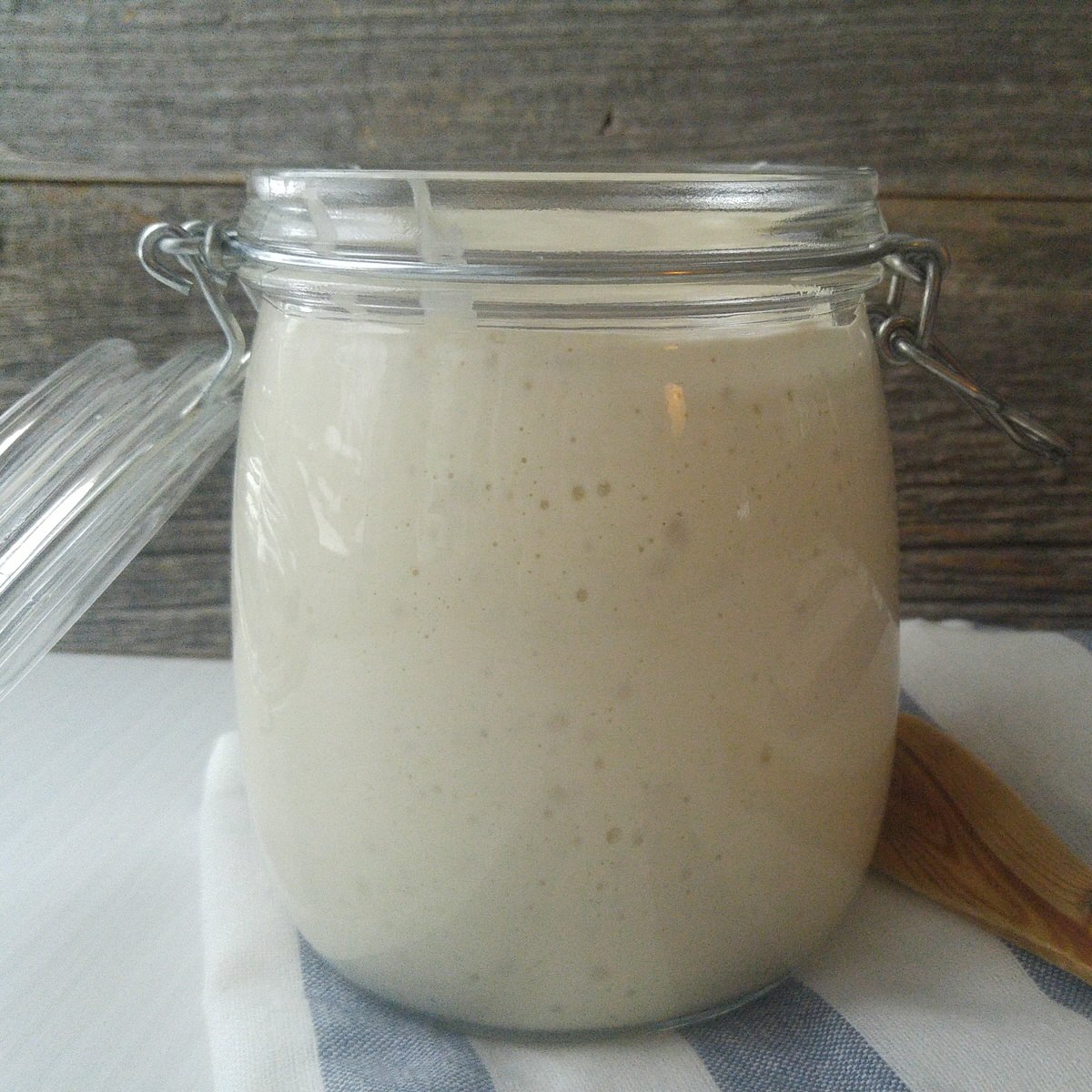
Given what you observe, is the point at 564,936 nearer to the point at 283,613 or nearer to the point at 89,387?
the point at 283,613

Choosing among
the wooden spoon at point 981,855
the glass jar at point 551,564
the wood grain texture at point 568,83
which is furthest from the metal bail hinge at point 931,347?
the wood grain texture at point 568,83

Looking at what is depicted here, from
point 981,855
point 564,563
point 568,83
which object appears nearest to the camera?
point 564,563

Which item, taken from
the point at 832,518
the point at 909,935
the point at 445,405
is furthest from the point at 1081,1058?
the point at 445,405

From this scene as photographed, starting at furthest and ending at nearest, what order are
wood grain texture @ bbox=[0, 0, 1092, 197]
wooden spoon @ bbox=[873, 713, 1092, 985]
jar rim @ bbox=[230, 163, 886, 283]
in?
wood grain texture @ bbox=[0, 0, 1092, 197], wooden spoon @ bbox=[873, 713, 1092, 985], jar rim @ bbox=[230, 163, 886, 283]

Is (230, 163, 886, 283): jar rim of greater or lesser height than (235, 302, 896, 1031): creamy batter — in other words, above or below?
above

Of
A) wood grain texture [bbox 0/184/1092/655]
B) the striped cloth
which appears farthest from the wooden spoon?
wood grain texture [bbox 0/184/1092/655]

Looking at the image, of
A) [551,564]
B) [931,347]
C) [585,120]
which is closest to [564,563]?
[551,564]

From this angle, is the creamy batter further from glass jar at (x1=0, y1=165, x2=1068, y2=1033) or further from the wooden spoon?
the wooden spoon

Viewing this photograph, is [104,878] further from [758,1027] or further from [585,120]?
[585,120]
